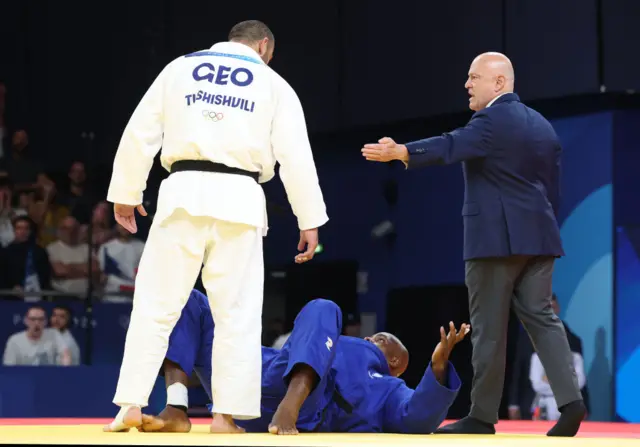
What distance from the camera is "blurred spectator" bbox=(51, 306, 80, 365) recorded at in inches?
276

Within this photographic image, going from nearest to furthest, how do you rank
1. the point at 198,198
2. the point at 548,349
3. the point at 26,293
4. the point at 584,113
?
the point at 198,198, the point at 548,349, the point at 26,293, the point at 584,113

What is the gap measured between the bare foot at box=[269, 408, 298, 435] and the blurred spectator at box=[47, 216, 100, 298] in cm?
480

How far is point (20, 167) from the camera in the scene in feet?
27.5

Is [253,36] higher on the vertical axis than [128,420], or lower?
higher

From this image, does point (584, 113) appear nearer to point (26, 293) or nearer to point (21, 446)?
point (26, 293)

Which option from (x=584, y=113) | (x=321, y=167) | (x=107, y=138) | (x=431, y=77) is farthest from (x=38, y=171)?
(x=584, y=113)

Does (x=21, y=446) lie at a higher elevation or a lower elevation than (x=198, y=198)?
lower

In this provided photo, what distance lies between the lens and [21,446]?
247 centimetres

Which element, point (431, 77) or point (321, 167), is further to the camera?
point (321, 167)

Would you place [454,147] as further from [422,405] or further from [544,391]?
[544,391]

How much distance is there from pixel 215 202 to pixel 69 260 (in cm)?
495

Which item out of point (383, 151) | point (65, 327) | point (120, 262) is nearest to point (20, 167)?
point (120, 262)

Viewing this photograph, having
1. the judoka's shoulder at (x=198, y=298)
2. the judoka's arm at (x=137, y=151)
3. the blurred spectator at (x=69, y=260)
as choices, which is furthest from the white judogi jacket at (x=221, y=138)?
Result: the blurred spectator at (x=69, y=260)

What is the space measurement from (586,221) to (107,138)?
406 cm
